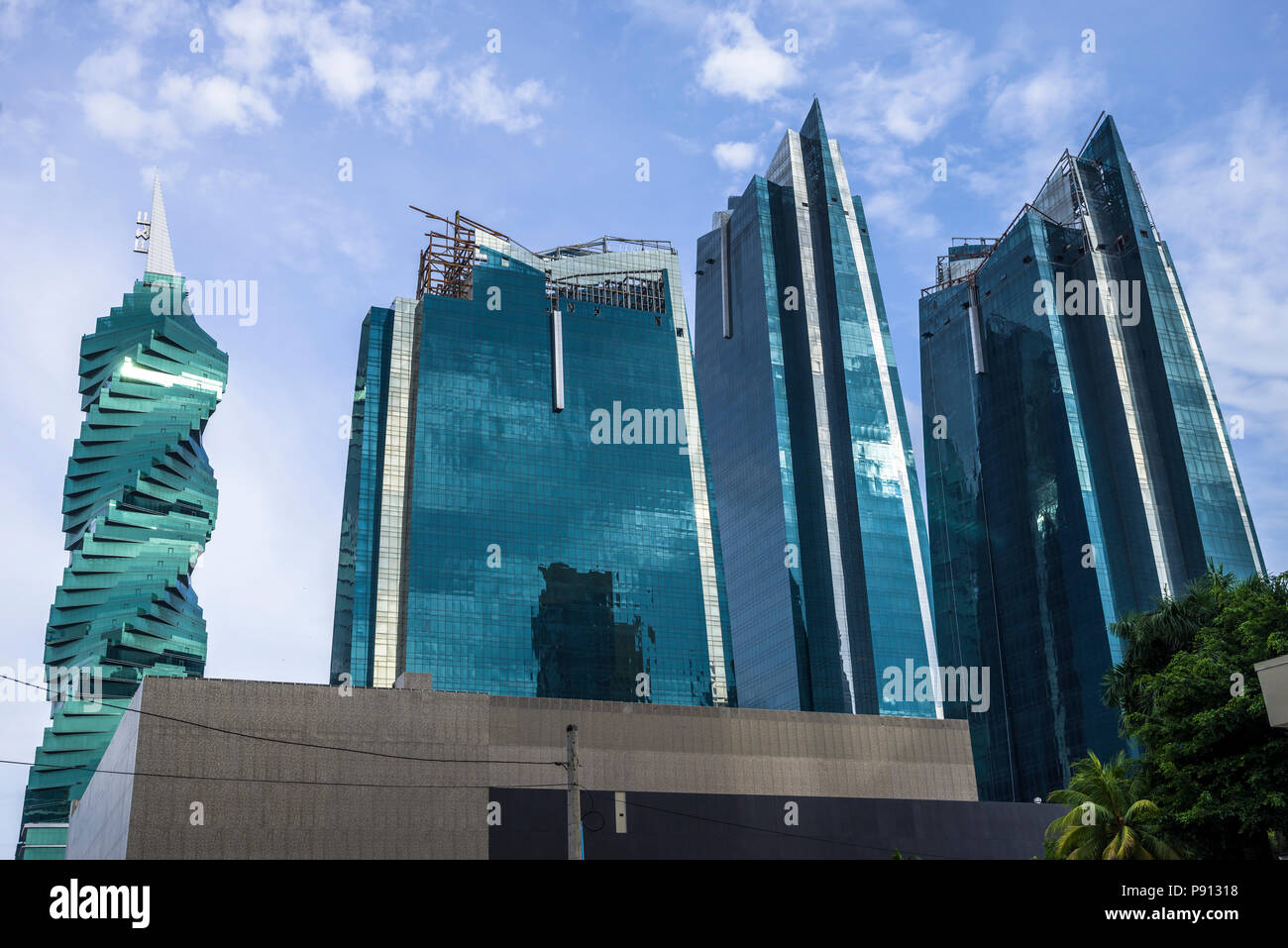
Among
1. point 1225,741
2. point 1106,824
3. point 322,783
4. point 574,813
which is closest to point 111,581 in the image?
point 322,783

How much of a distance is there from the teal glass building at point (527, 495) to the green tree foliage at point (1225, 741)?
112 m

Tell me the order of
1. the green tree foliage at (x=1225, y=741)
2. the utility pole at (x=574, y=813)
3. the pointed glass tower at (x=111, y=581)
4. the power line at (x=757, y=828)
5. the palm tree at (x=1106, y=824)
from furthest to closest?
the pointed glass tower at (x=111, y=581) → the power line at (x=757, y=828) → the palm tree at (x=1106, y=824) → the green tree foliage at (x=1225, y=741) → the utility pole at (x=574, y=813)

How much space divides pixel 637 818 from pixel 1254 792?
46775mm

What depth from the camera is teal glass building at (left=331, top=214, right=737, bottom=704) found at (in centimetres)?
15975

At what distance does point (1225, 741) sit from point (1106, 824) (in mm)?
5822

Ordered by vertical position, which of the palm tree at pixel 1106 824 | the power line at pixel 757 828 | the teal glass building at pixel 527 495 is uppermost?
the teal glass building at pixel 527 495

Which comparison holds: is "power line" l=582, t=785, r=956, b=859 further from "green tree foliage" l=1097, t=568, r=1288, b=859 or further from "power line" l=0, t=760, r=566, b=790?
"green tree foliage" l=1097, t=568, r=1288, b=859

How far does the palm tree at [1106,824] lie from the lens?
46.8m

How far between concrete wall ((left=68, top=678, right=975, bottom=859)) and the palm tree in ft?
133

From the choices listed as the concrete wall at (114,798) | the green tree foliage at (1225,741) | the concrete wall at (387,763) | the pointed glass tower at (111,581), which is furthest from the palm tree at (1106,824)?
the pointed glass tower at (111,581)

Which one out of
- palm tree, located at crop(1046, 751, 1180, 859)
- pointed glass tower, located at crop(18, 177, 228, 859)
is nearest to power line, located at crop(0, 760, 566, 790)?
palm tree, located at crop(1046, 751, 1180, 859)

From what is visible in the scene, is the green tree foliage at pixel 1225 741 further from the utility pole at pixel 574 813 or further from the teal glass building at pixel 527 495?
the teal glass building at pixel 527 495

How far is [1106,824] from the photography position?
1901 inches
